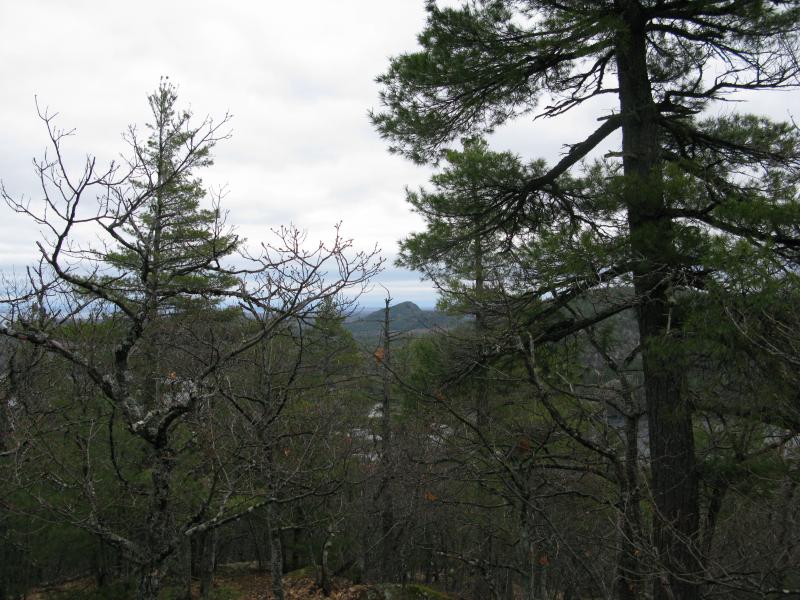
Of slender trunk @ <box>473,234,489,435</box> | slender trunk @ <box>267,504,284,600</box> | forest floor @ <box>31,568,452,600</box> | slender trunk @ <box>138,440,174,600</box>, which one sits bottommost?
forest floor @ <box>31,568,452,600</box>

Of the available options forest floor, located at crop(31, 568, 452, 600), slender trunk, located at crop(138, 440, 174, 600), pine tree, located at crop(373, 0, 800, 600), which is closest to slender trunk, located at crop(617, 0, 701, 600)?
pine tree, located at crop(373, 0, 800, 600)

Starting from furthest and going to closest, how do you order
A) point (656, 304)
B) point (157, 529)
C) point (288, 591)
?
point (288, 591), point (656, 304), point (157, 529)

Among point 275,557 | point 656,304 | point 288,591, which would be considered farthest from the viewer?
point 288,591

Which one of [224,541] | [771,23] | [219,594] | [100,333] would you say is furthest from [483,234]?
[224,541]

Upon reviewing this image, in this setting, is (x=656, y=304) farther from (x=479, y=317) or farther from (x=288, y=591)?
(x=288, y=591)

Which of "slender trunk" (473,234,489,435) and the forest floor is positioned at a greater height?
"slender trunk" (473,234,489,435)

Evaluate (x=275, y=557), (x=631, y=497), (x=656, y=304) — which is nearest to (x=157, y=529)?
(x=275, y=557)

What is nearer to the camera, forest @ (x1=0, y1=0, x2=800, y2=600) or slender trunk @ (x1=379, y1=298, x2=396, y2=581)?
forest @ (x1=0, y1=0, x2=800, y2=600)

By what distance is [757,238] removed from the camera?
459 centimetres

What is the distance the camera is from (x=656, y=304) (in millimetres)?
5469

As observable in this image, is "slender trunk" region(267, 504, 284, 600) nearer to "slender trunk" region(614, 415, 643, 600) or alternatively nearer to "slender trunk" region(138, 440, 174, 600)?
"slender trunk" region(138, 440, 174, 600)

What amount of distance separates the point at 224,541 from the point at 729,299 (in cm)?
2261

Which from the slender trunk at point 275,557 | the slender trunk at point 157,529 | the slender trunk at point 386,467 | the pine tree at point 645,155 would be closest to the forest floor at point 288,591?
the slender trunk at point 386,467

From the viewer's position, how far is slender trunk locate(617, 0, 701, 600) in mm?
4973
